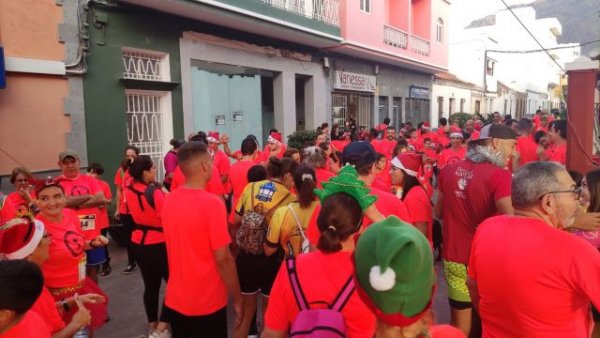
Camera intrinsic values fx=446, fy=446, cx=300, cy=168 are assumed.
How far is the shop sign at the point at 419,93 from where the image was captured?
20.3 meters

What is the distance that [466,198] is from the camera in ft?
11.0

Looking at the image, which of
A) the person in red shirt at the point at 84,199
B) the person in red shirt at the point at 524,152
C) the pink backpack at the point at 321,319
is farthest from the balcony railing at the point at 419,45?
the pink backpack at the point at 321,319

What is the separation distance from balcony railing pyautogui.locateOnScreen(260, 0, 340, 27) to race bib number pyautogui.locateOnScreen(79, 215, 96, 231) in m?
7.85

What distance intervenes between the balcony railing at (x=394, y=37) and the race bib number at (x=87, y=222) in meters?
13.8

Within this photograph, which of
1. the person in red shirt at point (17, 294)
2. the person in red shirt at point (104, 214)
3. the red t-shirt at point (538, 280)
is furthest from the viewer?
the person in red shirt at point (104, 214)

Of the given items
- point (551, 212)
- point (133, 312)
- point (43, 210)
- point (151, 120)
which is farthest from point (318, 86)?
point (551, 212)

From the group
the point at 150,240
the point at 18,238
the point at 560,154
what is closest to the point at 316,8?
the point at 560,154

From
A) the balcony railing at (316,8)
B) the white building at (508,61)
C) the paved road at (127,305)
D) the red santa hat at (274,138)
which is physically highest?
the white building at (508,61)

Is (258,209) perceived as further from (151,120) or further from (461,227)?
(151,120)

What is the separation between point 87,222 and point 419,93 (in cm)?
1902

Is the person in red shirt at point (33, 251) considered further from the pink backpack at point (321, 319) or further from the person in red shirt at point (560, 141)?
the person in red shirt at point (560, 141)

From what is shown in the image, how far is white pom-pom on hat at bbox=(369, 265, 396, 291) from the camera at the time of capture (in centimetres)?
119

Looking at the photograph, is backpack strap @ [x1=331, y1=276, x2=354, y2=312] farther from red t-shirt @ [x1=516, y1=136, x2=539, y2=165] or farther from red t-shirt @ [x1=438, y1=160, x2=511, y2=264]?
red t-shirt @ [x1=516, y1=136, x2=539, y2=165]

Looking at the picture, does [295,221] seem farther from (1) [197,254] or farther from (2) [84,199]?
(2) [84,199]
